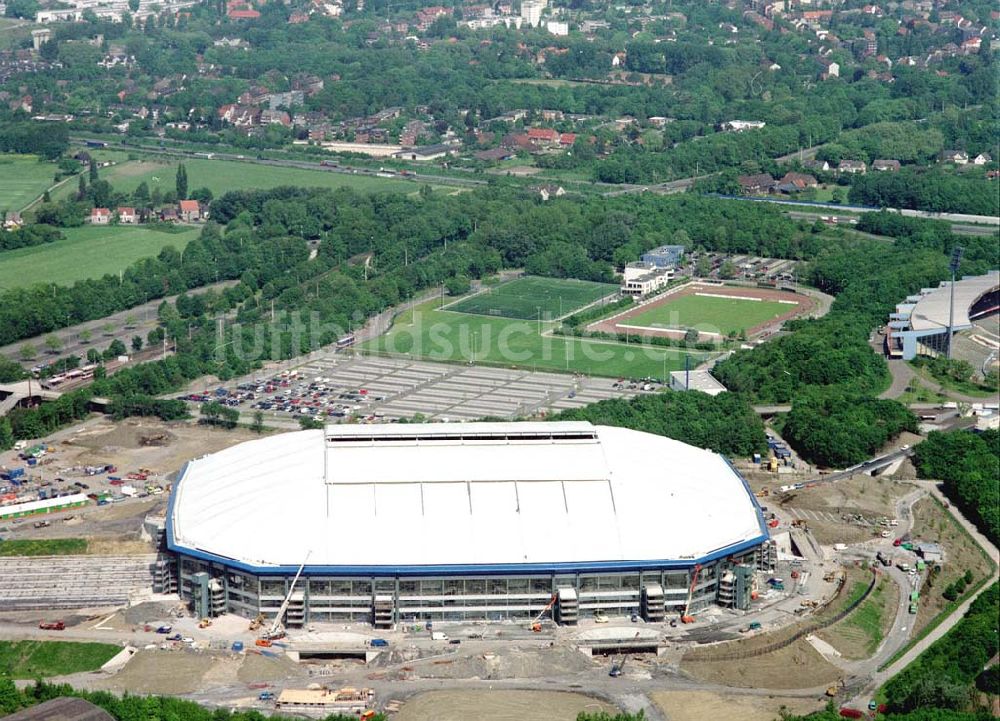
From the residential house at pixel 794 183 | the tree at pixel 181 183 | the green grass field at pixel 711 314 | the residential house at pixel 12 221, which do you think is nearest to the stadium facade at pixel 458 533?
the green grass field at pixel 711 314

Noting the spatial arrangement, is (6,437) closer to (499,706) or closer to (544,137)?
(499,706)

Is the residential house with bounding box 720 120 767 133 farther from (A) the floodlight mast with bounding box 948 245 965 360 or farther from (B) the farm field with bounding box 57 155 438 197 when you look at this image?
(A) the floodlight mast with bounding box 948 245 965 360

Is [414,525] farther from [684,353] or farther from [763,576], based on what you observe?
[684,353]

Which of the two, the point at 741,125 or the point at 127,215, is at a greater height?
the point at 741,125

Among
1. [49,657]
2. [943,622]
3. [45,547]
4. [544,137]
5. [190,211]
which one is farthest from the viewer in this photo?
[544,137]

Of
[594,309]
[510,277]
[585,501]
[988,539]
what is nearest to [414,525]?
[585,501]

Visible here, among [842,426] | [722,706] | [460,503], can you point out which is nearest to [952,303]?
[842,426]
